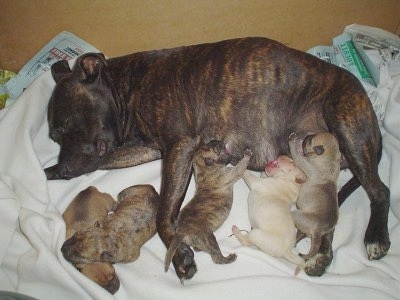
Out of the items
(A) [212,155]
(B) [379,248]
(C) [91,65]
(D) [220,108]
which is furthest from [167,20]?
(B) [379,248]

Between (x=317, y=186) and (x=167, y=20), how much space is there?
5.28 feet

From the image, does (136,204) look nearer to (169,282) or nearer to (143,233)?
(143,233)

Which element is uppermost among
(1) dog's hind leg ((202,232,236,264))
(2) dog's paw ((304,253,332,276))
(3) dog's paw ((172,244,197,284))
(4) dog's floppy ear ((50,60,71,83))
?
(4) dog's floppy ear ((50,60,71,83))

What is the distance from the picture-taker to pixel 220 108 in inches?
98.2

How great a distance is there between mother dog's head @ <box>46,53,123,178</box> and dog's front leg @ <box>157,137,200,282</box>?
427mm

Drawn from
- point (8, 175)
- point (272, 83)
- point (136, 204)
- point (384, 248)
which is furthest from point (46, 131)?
point (384, 248)

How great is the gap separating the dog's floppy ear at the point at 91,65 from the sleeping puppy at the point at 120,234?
0.74 m

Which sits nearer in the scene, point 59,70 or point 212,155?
point 212,155

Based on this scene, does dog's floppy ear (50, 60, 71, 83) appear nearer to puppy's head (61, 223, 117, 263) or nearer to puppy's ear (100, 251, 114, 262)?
puppy's head (61, 223, 117, 263)

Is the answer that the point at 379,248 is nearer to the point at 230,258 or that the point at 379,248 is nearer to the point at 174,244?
the point at 230,258

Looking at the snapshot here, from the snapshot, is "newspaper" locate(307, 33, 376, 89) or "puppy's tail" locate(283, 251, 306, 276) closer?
"puppy's tail" locate(283, 251, 306, 276)

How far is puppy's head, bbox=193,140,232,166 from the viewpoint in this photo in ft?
7.95

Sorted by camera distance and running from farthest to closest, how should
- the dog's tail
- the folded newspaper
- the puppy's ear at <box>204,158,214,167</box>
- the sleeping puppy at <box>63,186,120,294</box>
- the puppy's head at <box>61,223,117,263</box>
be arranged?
the folded newspaper, the dog's tail, the puppy's ear at <box>204,158,214,167</box>, the sleeping puppy at <box>63,186,120,294</box>, the puppy's head at <box>61,223,117,263</box>

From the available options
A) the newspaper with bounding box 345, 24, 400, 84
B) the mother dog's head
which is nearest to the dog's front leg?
the mother dog's head
